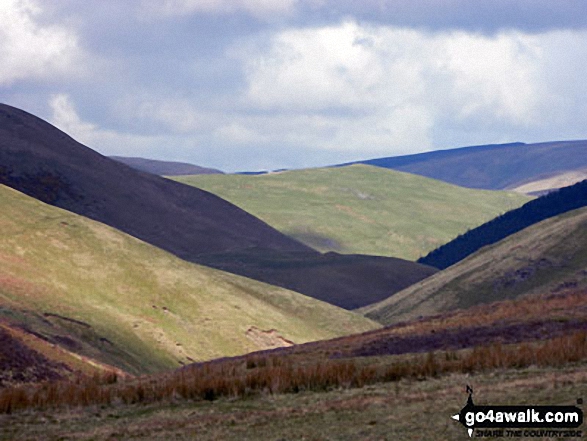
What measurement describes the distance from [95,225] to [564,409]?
296 ft

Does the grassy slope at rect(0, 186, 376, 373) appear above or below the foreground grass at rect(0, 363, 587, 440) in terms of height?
above

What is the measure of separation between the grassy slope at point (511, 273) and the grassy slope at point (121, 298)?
845 inches

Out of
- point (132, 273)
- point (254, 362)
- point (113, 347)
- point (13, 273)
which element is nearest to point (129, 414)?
point (254, 362)

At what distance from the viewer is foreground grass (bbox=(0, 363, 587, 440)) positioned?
24391 millimetres

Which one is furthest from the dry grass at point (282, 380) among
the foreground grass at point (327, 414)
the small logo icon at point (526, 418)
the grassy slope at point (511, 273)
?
the grassy slope at point (511, 273)

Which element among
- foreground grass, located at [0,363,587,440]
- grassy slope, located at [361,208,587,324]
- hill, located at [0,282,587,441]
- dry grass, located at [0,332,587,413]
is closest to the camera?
foreground grass, located at [0,363,587,440]

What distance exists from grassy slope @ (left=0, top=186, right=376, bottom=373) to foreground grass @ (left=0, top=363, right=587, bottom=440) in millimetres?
40443

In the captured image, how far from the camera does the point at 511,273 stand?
131m

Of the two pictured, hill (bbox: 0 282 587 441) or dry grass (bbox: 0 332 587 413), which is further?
dry grass (bbox: 0 332 587 413)

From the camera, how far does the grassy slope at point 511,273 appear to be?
122 m

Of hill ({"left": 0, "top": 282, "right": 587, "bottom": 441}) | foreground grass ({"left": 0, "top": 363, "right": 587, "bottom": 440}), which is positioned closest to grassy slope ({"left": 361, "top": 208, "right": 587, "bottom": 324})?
hill ({"left": 0, "top": 282, "right": 587, "bottom": 441})

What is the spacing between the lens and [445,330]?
55.2 meters

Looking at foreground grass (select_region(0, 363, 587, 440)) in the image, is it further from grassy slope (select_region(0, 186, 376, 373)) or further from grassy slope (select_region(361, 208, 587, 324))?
grassy slope (select_region(361, 208, 587, 324))

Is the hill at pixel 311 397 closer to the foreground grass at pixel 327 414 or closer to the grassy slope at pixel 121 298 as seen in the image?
the foreground grass at pixel 327 414
